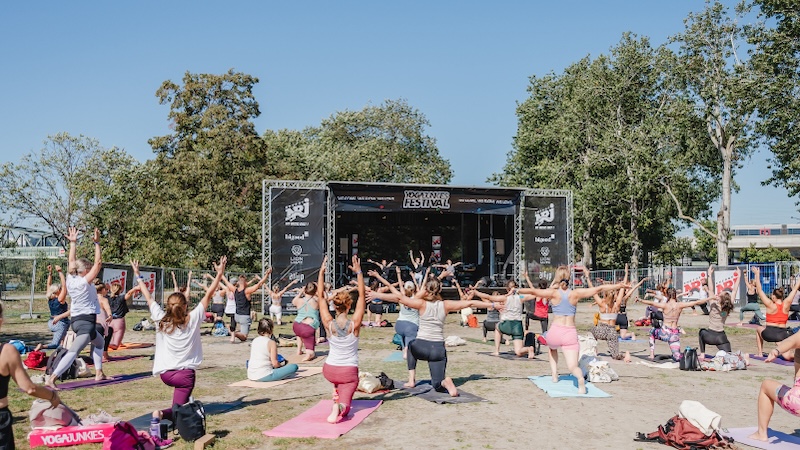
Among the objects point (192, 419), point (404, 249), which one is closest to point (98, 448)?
point (192, 419)

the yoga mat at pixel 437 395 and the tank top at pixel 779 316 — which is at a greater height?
the tank top at pixel 779 316

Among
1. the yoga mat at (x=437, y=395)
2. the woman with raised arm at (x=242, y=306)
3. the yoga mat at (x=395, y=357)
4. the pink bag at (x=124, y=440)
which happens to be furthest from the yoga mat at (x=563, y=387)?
the woman with raised arm at (x=242, y=306)

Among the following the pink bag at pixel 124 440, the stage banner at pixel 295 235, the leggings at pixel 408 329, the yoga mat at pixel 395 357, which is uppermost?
the stage banner at pixel 295 235

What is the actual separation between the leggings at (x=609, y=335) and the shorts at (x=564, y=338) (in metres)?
4.12

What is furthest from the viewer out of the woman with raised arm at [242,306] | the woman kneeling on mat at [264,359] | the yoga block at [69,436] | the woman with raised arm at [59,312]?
the woman with raised arm at [242,306]

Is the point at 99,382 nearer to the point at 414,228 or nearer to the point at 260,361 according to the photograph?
the point at 260,361

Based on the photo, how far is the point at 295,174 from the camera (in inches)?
1667

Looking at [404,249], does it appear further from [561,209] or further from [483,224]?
[561,209]

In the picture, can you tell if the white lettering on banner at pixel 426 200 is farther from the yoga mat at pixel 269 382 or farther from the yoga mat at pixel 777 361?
the yoga mat at pixel 269 382

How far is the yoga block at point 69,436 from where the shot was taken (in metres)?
7.20

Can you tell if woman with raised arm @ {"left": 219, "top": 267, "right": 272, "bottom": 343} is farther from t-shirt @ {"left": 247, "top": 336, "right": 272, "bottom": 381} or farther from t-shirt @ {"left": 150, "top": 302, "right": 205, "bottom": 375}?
t-shirt @ {"left": 150, "top": 302, "right": 205, "bottom": 375}

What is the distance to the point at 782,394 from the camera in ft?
23.8

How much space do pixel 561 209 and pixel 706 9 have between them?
17485mm

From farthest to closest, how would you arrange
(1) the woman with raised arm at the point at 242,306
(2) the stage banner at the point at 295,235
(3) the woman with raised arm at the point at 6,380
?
(2) the stage banner at the point at 295,235 < (1) the woman with raised arm at the point at 242,306 < (3) the woman with raised arm at the point at 6,380
